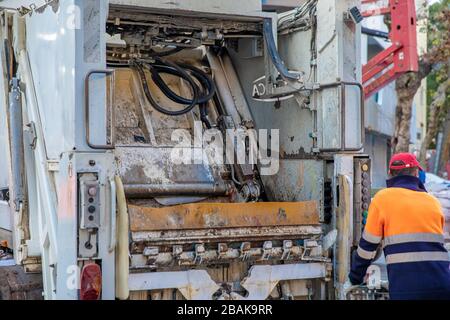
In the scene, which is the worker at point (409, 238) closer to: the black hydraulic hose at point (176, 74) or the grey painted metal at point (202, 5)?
the grey painted metal at point (202, 5)

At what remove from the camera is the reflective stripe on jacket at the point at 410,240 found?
3.78 metres

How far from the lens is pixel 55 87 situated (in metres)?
3.87

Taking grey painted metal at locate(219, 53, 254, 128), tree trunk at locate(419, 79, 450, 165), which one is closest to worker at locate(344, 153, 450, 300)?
grey painted metal at locate(219, 53, 254, 128)

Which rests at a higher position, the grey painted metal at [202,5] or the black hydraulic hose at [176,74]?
the grey painted metal at [202,5]

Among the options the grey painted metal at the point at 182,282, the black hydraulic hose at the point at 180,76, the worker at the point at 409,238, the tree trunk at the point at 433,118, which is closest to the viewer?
the worker at the point at 409,238

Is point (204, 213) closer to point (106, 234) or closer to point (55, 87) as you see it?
point (106, 234)

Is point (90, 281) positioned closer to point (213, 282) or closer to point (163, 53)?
point (213, 282)

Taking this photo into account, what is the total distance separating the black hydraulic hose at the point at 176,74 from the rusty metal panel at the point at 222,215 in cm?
107

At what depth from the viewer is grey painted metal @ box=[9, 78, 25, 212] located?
4246 millimetres

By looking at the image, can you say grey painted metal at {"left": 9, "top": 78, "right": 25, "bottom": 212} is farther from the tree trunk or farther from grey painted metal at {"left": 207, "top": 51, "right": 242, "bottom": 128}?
the tree trunk

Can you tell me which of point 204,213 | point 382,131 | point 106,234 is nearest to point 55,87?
point 106,234

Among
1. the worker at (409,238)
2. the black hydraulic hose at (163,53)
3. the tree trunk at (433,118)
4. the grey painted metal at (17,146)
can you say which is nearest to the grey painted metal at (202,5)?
the black hydraulic hose at (163,53)
